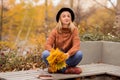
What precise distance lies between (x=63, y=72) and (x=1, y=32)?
13086mm

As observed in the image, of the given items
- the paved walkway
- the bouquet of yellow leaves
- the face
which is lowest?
the paved walkway

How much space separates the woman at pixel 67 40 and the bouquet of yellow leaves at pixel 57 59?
0.23 metres

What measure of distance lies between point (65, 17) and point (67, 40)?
13.9 inches

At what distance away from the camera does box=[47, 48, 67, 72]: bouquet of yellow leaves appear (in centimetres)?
460

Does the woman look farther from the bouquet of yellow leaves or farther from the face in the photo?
the bouquet of yellow leaves

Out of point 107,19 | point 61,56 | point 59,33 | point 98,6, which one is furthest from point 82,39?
point 98,6

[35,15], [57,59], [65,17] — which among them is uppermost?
[35,15]

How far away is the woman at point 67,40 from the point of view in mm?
4910

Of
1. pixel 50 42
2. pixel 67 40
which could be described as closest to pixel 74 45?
pixel 67 40

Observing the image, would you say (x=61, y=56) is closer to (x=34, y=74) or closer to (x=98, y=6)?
(x=34, y=74)

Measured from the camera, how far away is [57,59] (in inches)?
182

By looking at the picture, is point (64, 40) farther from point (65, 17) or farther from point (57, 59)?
point (57, 59)

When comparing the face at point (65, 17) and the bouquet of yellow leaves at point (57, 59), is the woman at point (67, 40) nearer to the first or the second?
the face at point (65, 17)

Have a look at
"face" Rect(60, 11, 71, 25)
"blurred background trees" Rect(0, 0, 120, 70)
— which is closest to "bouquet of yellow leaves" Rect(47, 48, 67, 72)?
"face" Rect(60, 11, 71, 25)
